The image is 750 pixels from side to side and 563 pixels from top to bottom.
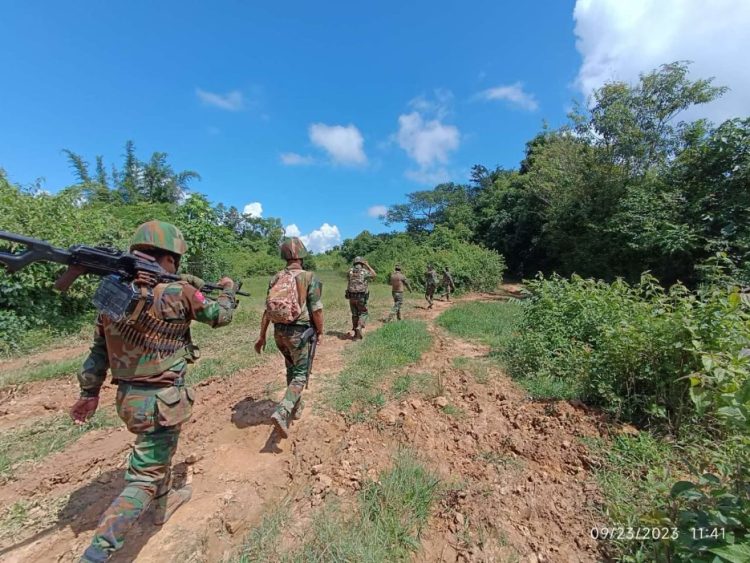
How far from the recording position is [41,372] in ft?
18.2

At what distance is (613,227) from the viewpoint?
15539 millimetres

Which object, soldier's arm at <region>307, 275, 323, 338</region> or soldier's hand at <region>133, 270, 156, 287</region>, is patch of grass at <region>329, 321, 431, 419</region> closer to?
soldier's arm at <region>307, 275, 323, 338</region>

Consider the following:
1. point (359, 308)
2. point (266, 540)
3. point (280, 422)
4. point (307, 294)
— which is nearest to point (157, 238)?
point (307, 294)

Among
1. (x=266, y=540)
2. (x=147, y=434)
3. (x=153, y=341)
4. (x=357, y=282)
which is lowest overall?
(x=266, y=540)

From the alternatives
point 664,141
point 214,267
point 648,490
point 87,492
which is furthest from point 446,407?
point 664,141

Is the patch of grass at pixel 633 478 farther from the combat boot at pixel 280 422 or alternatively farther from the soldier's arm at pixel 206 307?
the soldier's arm at pixel 206 307

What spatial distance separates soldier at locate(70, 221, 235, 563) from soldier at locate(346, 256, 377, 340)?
5.34m

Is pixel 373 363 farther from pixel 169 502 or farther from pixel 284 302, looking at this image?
pixel 169 502

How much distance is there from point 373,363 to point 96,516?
3.83 m

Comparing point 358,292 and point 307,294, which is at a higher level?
point 307,294

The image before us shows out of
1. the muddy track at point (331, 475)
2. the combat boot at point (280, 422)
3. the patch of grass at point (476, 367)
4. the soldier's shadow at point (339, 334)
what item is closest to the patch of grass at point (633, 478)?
the muddy track at point (331, 475)

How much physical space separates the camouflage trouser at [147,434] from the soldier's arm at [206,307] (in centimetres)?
50

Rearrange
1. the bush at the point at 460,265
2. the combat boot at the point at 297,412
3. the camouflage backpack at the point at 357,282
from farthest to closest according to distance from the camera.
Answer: the bush at the point at 460,265, the camouflage backpack at the point at 357,282, the combat boot at the point at 297,412

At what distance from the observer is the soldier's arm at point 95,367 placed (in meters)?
2.36
